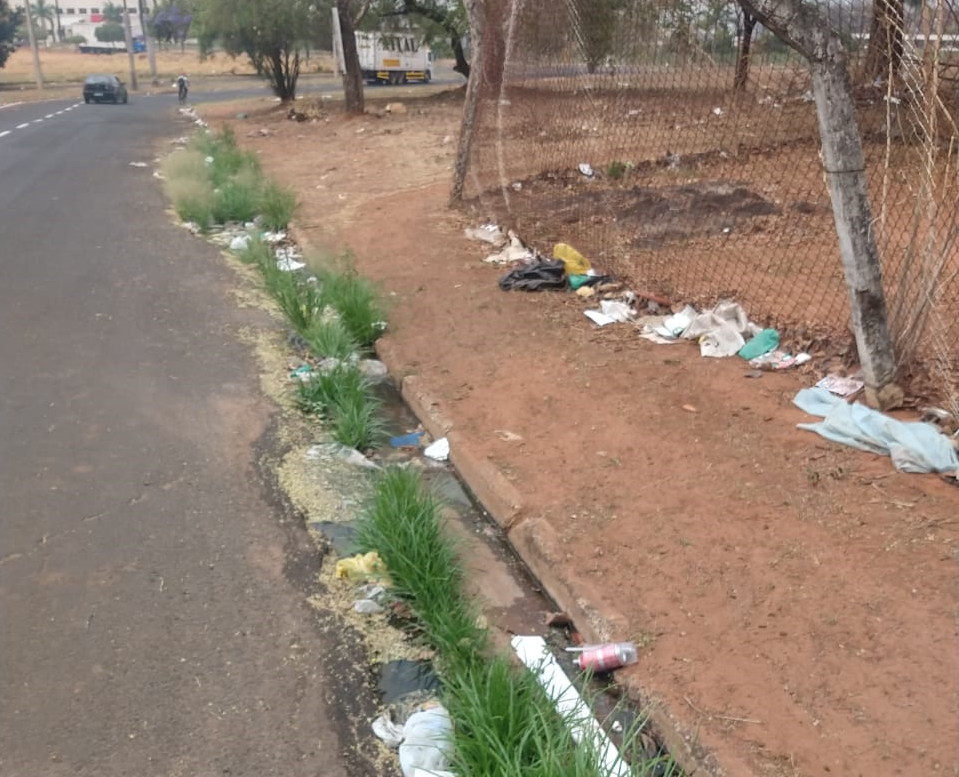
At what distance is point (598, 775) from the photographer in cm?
244

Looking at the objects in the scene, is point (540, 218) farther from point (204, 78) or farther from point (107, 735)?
point (204, 78)

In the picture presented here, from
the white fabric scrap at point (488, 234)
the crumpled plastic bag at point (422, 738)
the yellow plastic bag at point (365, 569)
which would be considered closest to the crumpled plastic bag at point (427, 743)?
the crumpled plastic bag at point (422, 738)

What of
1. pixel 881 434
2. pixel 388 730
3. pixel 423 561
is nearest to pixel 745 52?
pixel 881 434

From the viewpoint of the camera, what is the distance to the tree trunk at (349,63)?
22641mm

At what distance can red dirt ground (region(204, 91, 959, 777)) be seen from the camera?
284 centimetres

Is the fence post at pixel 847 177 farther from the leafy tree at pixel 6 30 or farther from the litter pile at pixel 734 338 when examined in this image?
the leafy tree at pixel 6 30

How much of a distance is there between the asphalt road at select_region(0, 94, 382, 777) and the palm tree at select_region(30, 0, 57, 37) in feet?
432

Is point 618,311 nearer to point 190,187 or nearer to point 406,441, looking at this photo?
point 406,441

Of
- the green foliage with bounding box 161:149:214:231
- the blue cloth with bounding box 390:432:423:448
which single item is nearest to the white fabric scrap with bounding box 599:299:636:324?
the blue cloth with bounding box 390:432:423:448

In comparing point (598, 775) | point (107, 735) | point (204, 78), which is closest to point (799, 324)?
point (598, 775)

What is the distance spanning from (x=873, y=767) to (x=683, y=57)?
4891 mm

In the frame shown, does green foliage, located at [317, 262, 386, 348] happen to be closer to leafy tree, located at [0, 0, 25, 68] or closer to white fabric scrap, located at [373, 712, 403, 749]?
white fabric scrap, located at [373, 712, 403, 749]

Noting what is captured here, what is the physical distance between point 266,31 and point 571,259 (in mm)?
21969

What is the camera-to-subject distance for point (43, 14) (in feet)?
405
